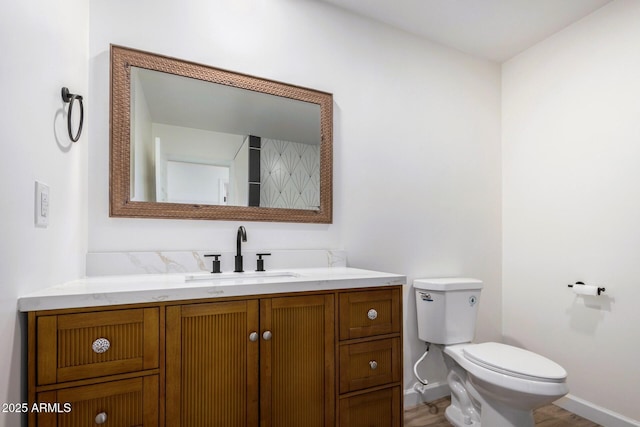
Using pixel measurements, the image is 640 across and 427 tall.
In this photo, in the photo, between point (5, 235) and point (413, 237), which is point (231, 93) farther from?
point (413, 237)

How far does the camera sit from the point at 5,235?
85 centimetres

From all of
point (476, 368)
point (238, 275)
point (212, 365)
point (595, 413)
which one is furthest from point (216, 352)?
point (595, 413)

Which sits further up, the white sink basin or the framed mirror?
the framed mirror

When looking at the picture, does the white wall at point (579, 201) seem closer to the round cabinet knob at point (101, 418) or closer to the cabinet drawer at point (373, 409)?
the cabinet drawer at point (373, 409)

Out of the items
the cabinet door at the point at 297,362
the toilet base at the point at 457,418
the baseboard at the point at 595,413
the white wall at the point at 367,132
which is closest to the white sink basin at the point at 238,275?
the white wall at the point at 367,132

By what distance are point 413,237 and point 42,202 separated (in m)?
1.94

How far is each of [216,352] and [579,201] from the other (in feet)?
7.65

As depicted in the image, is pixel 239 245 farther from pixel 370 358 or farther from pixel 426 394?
pixel 426 394

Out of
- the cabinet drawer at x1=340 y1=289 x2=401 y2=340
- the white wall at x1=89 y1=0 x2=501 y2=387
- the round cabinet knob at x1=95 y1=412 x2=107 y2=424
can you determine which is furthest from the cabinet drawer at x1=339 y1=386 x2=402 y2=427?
the round cabinet knob at x1=95 y1=412 x2=107 y2=424

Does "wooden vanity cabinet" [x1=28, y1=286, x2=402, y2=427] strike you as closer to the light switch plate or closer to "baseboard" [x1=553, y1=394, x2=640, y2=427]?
the light switch plate

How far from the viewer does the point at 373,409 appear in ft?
4.84

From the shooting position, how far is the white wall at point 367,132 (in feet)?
5.20

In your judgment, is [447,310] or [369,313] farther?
[447,310]

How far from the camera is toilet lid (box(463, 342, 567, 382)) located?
1522 millimetres
